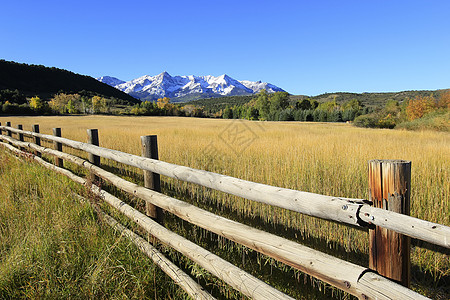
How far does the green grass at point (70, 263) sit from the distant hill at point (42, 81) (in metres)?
142

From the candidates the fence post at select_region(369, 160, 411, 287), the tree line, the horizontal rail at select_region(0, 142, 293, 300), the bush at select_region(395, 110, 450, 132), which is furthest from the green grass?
the tree line

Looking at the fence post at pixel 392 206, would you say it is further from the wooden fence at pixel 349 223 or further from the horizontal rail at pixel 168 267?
the horizontal rail at pixel 168 267

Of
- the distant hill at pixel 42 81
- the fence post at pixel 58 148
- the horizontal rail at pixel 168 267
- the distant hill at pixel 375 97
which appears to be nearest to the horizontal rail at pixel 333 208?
the horizontal rail at pixel 168 267

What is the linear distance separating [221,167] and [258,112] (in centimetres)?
10122

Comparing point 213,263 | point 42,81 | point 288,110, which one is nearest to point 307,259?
point 213,263

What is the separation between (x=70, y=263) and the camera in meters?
2.52

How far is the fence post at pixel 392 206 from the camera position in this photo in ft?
4.50

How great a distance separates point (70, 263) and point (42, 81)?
6889 inches

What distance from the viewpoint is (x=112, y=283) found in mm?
2395

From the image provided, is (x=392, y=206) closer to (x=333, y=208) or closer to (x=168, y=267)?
(x=333, y=208)

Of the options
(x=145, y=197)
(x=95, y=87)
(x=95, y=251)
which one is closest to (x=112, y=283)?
(x=95, y=251)

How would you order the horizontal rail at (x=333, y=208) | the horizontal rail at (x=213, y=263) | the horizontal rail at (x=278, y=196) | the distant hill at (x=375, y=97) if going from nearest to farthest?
the horizontal rail at (x=333, y=208) < the horizontal rail at (x=278, y=196) < the horizontal rail at (x=213, y=263) < the distant hill at (x=375, y=97)

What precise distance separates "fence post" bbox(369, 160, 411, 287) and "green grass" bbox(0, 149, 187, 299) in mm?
1779

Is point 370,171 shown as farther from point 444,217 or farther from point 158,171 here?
point 444,217
